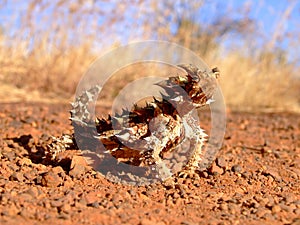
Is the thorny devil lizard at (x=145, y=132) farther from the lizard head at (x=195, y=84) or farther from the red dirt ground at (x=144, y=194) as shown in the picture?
the red dirt ground at (x=144, y=194)

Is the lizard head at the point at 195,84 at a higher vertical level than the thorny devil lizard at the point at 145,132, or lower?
higher

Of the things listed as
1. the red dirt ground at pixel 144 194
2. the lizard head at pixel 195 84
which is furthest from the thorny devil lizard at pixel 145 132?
the red dirt ground at pixel 144 194

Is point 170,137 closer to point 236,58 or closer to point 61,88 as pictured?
point 61,88

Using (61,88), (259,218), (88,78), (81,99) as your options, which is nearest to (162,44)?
(88,78)

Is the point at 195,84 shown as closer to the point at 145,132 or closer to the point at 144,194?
the point at 145,132

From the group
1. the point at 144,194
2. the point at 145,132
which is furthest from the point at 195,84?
the point at 144,194

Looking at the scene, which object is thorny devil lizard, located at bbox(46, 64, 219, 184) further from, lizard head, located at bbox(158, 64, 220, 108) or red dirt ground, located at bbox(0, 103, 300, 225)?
red dirt ground, located at bbox(0, 103, 300, 225)

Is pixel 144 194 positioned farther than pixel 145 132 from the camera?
No
